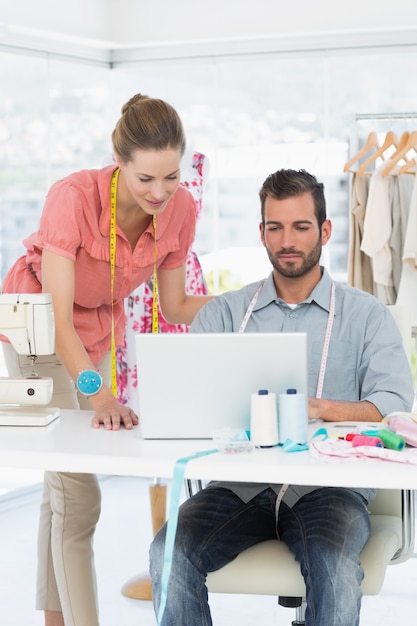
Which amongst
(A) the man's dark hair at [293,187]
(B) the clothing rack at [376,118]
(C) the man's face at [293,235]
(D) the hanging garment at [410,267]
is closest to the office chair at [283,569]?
(C) the man's face at [293,235]

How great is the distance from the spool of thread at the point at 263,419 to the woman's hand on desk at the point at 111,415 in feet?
1.19

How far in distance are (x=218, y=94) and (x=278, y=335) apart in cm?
333

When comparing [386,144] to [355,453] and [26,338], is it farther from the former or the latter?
[355,453]

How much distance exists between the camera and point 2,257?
480 cm

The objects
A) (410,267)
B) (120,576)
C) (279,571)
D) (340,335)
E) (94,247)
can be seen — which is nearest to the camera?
(279,571)

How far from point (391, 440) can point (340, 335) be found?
0.60 m

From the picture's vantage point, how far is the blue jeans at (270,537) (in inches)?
82.8

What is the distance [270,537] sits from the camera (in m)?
2.33

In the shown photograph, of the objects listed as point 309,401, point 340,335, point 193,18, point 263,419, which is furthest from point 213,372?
point 193,18

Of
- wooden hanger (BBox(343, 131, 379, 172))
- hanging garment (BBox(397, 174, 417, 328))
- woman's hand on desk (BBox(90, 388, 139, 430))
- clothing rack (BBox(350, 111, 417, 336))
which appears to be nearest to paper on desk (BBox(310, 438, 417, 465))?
woman's hand on desk (BBox(90, 388, 139, 430))

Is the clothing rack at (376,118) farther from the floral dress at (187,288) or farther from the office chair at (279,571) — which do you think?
the office chair at (279,571)

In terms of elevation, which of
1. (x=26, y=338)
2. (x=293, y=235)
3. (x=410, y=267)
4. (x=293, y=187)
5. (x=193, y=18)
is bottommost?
(x=26, y=338)

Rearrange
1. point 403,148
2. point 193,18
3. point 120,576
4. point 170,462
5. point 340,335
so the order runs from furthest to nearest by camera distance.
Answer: point 193,18 → point 403,148 → point 120,576 → point 340,335 → point 170,462

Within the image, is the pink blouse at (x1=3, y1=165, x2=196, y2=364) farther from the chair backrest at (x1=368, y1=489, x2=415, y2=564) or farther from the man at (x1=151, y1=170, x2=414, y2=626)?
the chair backrest at (x1=368, y1=489, x2=415, y2=564)
